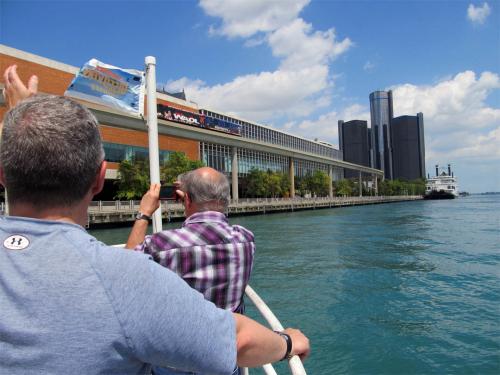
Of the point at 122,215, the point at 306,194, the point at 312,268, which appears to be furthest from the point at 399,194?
the point at 312,268

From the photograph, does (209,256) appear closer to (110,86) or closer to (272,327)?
(272,327)

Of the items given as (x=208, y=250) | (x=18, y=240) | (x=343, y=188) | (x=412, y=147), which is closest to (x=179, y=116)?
(x=208, y=250)

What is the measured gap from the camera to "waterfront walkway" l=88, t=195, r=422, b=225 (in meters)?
31.5

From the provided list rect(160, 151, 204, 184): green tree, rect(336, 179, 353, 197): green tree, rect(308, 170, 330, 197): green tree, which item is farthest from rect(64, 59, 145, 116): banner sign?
rect(336, 179, 353, 197): green tree

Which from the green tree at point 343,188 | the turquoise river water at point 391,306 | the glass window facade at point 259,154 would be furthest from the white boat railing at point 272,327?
the green tree at point 343,188

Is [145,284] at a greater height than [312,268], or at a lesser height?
greater

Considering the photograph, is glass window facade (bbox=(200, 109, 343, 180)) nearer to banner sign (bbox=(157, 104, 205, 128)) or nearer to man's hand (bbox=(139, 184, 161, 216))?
banner sign (bbox=(157, 104, 205, 128))

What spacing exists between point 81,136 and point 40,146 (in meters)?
0.11

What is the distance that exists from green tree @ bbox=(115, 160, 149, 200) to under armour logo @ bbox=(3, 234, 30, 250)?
40.3 meters

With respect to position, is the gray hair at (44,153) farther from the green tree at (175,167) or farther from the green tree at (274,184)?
the green tree at (274,184)

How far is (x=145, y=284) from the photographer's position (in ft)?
3.20

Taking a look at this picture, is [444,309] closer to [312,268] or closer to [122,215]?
[312,268]

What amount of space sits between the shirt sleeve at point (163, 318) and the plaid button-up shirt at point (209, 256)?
2.88 ft

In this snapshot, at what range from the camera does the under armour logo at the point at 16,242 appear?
3.16ft
